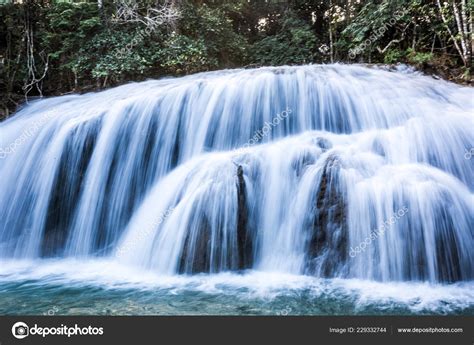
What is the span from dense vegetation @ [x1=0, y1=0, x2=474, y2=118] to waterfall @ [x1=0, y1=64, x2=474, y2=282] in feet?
3.41

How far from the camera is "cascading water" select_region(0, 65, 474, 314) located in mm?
3131

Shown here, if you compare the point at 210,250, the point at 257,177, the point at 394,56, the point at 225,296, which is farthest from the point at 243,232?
the point at 394,56

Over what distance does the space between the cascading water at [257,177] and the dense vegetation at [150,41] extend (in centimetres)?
118

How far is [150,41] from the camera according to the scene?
7.68m

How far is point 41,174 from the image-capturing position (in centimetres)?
469

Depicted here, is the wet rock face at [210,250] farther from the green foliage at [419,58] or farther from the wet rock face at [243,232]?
the green foliage at [419,58]

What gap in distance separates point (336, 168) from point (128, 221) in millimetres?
2312

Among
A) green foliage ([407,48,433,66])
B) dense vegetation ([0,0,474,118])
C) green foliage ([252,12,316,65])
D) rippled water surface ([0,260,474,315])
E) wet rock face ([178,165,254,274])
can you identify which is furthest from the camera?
green foliage ([252,12,316,65])

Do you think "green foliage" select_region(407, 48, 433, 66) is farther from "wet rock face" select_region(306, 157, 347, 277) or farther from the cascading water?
"wet rock face" select_region(306, 157, 347, 277)

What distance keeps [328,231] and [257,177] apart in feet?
2.88

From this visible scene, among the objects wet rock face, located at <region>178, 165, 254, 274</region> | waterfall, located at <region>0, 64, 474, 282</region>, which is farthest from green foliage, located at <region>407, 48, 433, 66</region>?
wet rock face, located at <region>178, 165, 254, 274</region>

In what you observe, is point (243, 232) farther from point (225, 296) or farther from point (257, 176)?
point (225, 296)

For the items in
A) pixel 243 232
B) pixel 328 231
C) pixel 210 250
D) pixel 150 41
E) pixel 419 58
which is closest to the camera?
pixel 328 231

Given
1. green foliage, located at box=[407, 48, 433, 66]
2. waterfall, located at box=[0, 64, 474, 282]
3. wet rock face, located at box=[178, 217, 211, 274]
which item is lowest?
wet rock face, located at box=[178, 217, 211, 274]
